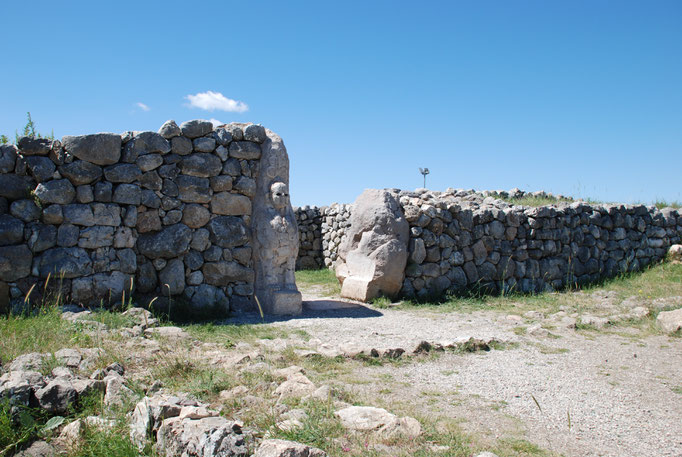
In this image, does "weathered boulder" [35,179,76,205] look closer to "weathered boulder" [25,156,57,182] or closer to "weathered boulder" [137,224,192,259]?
"weathered boulder" [25,156,57,182]

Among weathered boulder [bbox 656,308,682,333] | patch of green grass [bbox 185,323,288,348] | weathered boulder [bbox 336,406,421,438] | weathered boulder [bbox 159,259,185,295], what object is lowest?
patch of green grass [bbox 185,323,288,348]

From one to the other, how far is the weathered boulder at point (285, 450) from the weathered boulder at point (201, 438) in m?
0.12

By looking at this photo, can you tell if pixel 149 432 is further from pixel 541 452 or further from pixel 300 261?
pixel 300 261

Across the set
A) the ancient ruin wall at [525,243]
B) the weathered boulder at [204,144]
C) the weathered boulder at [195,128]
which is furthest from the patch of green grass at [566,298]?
the weathered boulder at [195,128]

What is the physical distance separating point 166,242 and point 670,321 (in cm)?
683

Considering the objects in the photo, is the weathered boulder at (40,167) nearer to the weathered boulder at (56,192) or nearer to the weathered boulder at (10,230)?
the weathered boulder at (56,192)

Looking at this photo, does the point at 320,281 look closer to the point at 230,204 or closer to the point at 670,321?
the point at 230,204

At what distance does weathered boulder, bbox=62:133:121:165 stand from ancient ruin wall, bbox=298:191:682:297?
5.04m

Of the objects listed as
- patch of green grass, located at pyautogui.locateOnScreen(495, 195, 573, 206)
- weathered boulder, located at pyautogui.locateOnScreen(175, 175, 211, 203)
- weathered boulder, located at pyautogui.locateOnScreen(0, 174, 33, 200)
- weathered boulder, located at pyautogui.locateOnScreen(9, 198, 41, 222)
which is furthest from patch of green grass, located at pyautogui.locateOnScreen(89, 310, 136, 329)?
patch of green grass, located at pyautogui.locateOnScreen(495, 195, 573, 206)

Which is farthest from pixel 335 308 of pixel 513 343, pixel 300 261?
pixel 300 261

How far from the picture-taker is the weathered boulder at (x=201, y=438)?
2617mm

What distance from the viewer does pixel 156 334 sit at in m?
5.13

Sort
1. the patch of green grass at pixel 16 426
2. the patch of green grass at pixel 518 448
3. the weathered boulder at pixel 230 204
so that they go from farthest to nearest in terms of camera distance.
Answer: the weathered boulder at pixel 230 204
the patch of green grass at pixel 16 426
the patch of green grass at pixel 518 448

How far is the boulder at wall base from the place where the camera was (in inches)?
338
